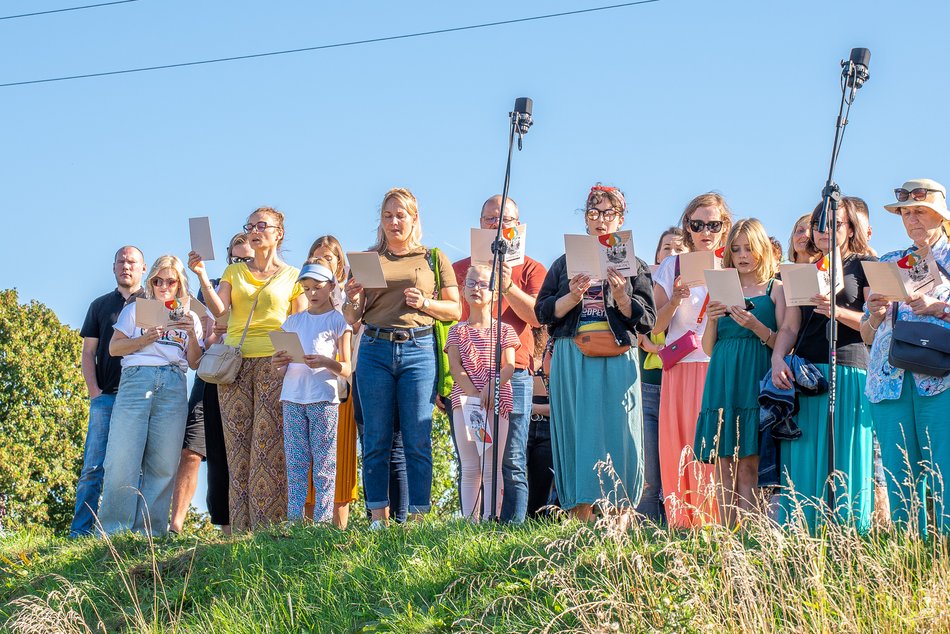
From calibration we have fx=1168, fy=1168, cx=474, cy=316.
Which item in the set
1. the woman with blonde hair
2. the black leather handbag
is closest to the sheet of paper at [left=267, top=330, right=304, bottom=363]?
the woman with blonde hair

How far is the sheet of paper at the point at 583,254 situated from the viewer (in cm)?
674

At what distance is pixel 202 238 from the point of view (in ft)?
28.3

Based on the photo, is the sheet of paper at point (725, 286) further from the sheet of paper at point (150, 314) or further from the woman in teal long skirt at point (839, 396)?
the sheet of paper at point (150, 314)

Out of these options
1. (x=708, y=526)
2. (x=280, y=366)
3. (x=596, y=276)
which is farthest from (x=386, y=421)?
(x=708, y=526)

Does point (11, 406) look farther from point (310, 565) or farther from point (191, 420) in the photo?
point (310, 565)

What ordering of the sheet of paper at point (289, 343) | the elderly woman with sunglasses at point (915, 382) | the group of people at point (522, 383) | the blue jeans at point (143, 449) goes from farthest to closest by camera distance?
the blue jeans at point (143, 449) < the sheet of paper at point (289, 343) < the group of people at point (522, 383) < the elderly woman with sunglasses at point (915, 382)

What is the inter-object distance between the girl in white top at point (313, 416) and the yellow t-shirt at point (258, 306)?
1.07 ft

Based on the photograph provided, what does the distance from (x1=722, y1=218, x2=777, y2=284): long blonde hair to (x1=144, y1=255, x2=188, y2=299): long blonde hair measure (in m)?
4.18

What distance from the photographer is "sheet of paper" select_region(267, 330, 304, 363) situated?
781cm

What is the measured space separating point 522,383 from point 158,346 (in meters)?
2.93

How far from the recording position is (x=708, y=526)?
5.47m


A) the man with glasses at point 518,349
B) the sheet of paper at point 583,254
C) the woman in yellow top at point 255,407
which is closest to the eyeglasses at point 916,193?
the sheet of paper at point 583,254

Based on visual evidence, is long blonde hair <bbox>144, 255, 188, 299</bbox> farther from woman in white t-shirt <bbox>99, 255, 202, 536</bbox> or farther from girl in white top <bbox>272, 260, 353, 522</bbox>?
girl in white top <bbox>272, 260, 353, 522</bbox>

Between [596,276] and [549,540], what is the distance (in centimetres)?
165
